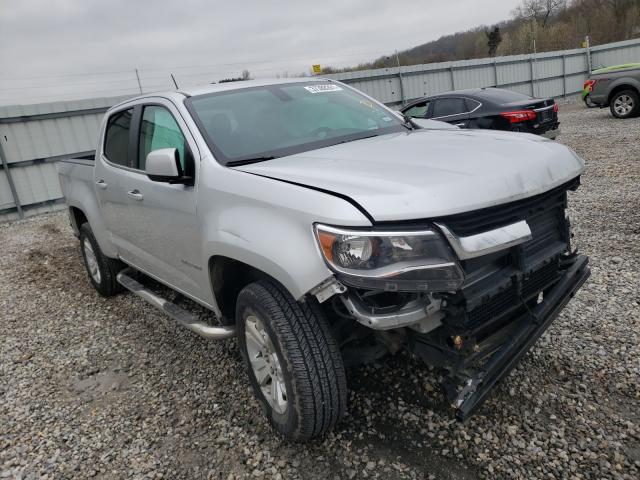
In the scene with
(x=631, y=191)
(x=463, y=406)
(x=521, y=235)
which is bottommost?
(x=631, y=191)

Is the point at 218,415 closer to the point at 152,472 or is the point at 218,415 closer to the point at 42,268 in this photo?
the point at 152,472

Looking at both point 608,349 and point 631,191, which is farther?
point 631,191

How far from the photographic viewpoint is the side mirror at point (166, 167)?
105 inches

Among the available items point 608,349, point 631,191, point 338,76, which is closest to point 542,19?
point 338,76

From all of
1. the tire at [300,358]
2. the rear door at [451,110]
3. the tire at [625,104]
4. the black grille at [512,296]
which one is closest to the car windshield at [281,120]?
the tire at [300,358]

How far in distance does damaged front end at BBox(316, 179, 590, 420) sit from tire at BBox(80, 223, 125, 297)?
3161 millimetres

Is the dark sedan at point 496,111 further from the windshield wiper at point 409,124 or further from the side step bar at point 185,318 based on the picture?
the side step bar at point 185,318

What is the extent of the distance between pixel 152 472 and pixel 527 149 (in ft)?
8.17

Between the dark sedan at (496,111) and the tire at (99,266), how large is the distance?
6.52m

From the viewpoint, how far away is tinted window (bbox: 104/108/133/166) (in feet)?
12.6

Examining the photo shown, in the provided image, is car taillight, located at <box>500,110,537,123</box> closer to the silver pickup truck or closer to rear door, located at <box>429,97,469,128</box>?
rear door, located at <box>429,97,469,128</box>

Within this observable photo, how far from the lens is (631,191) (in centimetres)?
637

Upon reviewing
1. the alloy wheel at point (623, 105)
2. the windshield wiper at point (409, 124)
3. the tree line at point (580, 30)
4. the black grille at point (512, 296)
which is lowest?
the alloy wheel at point (623, 105)

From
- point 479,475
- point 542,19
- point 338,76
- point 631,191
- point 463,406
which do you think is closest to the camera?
point 463,406
